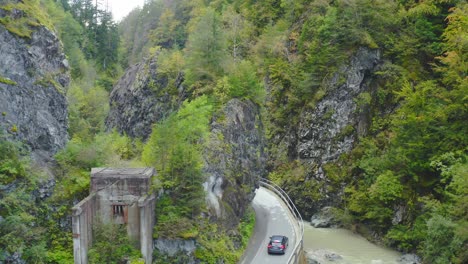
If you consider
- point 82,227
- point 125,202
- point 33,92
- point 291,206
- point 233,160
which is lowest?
point 291,206

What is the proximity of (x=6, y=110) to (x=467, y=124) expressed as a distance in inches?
1202

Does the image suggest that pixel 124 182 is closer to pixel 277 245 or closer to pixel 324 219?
pixel 277 245

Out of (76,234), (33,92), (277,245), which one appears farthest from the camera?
(277,245)

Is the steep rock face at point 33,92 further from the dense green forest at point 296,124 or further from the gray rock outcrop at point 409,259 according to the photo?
the gray rock outcrop at point 409,259

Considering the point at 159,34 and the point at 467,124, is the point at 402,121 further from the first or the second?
the point at 159,34

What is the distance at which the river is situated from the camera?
30859 mm

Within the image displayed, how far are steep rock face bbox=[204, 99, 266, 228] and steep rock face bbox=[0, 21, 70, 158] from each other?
9936 millimetres

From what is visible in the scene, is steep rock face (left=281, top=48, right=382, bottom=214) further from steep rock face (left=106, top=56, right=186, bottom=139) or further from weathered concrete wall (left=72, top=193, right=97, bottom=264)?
weathered concrete wall (left=72, top=193, right=97, bottom=264)

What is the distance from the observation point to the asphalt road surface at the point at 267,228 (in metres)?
27.4

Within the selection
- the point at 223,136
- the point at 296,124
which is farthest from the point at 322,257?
the point at 296,124

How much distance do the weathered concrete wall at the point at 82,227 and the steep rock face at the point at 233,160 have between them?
24.1ft

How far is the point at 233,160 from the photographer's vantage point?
30.8m

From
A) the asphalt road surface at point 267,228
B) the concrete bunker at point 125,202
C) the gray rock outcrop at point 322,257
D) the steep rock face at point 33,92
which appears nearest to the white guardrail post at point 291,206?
the asphalt road surface at point 267,228

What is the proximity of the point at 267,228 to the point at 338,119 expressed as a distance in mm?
13772
